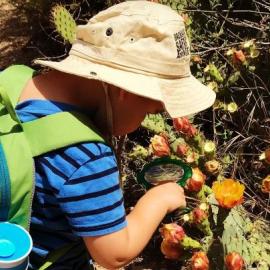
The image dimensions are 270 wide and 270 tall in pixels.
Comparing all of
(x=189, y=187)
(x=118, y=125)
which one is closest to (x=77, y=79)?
(x=118, y=125)

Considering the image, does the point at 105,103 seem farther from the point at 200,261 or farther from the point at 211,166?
the point at 211,166

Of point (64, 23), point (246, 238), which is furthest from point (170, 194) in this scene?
point (64, 23)

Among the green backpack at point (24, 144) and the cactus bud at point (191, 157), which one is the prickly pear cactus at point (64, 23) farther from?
the green backpack at point (24, 144)

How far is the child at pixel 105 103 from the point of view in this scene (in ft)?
3.89

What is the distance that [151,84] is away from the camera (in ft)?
4.02

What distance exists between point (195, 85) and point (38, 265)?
1.76ft

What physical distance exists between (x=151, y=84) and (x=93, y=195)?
0.83 ft

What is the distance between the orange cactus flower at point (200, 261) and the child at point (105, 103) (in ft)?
1.85

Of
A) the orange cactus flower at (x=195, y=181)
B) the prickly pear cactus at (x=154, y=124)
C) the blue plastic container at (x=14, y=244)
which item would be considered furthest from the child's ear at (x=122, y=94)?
the prickly pear cactus at (x=154, y=124)

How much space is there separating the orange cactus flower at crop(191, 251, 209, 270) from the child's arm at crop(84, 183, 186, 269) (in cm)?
42

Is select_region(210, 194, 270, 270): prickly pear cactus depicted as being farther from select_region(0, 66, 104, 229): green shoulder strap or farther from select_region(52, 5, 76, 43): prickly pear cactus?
select_region(52, 5, 76, 43): prickly pear cactus

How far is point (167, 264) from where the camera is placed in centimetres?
252

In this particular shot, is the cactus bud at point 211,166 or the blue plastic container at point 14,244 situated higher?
the blue plastic container at point 14,244

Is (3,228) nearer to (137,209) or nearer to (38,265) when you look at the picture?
(38,265)
